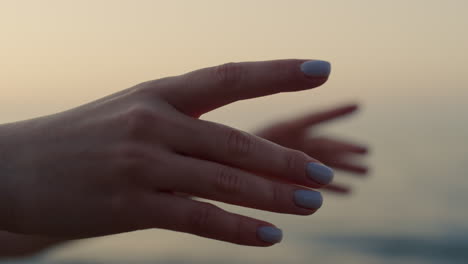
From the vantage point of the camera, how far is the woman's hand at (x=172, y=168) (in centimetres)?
126

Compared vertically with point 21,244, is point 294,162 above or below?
above

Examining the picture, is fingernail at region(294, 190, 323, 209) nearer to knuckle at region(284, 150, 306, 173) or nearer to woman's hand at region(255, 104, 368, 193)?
knuckle at region(284, 150, 306, 173)

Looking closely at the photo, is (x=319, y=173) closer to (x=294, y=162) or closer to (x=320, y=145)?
(x=294, y=162)

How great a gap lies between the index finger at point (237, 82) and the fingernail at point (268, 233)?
256mm

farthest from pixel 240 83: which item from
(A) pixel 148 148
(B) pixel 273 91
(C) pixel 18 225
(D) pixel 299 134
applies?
(C) pixel 18 225

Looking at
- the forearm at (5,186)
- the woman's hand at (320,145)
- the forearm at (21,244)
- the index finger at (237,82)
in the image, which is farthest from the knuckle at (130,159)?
the forearm at (21,244)

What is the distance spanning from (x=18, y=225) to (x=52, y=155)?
17 centimetres

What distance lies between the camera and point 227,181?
128cm

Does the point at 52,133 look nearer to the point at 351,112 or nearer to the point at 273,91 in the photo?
the point at 273,91

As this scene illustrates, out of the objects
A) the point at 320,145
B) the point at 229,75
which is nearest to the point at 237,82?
the point at 229,75

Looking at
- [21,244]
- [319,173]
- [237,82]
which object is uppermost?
[237,82]

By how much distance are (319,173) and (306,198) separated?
6 cm

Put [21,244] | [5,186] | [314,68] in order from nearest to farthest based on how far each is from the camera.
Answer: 1. [314,68]
2. [5,186]
3. [21,244]

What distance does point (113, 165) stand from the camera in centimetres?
129
